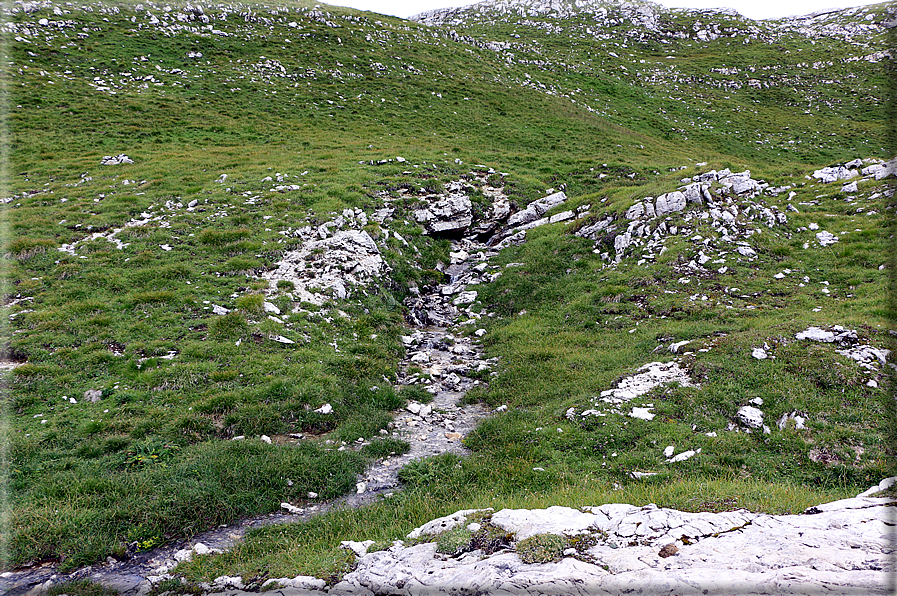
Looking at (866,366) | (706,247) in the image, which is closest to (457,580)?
(866,366)

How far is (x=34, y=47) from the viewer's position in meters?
41.6

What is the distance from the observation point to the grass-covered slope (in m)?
8.52

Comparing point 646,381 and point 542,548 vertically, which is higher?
point 542,548

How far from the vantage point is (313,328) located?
15453 mm

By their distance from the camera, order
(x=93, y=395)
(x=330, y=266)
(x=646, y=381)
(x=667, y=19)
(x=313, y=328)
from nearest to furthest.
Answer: (x=93, y=395) → (x=646, y=381) → (x=313, y=328) → (x=330, y=266) → (x=667, y=19)

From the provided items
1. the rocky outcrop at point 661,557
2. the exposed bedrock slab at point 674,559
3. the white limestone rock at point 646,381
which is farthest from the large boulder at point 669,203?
the exposed bedrock slab at point 674,559

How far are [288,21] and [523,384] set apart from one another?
63769 mm

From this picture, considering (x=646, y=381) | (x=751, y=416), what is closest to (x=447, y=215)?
(x=646, y=381)

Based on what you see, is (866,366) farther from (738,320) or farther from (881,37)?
(881,37)

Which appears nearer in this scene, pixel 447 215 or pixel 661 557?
pixel 661 557

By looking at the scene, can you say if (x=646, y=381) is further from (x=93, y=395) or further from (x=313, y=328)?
(x=93, y=395)

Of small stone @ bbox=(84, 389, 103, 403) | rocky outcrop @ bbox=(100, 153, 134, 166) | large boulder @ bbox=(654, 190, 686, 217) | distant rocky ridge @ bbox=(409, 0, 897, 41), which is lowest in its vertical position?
small stone @ bbox=(84, 389, 103, 403)

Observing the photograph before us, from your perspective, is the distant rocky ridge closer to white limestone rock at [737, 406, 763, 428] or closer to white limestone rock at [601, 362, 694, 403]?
white limestone rock at [601, 362, 694, 403]

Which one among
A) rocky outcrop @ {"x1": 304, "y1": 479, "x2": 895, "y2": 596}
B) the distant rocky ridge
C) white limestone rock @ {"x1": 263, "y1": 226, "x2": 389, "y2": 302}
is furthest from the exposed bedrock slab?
the distant rocky ridge
